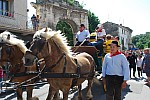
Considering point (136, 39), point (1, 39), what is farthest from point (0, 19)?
point (136, 39)

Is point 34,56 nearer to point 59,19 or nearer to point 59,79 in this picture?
point 59,79

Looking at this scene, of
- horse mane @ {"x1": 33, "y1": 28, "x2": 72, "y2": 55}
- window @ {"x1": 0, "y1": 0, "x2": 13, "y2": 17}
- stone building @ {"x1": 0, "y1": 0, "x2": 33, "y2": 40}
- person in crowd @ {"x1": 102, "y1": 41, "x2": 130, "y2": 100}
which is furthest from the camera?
window @ {"x1": 0, "y1": 0, "x2": 13, "y2": 17}

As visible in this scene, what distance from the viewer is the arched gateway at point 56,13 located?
84.8 ft

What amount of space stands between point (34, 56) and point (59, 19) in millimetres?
23575

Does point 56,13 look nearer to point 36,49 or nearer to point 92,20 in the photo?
point 92,20

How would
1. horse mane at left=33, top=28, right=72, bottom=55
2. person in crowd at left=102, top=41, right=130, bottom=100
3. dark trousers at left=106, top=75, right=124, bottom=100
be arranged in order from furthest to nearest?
dark trousers at left=106, top=75, right=124, bottom=100, person in crowd at left=102, top=41, right=130, bottom=100, horse mane at left=33, top=28, right=72, bottom=55

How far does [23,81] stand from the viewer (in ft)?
20.4

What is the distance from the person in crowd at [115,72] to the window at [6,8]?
42.1ft

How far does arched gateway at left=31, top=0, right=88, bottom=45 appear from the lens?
25.8m

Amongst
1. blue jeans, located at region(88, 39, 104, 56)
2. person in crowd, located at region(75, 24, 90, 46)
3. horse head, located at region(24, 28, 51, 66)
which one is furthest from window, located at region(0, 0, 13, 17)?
horse head, located at region(24, 28, 51, 66)

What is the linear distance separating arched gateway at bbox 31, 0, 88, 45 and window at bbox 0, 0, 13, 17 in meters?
7.67

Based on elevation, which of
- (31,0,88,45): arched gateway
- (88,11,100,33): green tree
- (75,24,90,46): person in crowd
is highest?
(88,11,100,33): green tree

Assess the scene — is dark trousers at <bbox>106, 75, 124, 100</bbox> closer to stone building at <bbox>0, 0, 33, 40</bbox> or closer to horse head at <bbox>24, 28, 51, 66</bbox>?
horse head at <bbox>24, 28, 51, 66</bbox>

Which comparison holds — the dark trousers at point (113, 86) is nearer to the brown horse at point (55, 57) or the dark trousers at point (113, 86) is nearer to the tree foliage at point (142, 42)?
the brown horse at point (55, 57)
